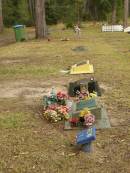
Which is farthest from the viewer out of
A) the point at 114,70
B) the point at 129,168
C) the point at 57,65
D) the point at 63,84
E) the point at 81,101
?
the point at 57,65

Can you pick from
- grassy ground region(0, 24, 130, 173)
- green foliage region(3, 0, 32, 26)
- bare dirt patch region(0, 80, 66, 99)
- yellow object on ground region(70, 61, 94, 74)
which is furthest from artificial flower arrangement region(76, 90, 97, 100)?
green foliage region(3, 0, 32, 26)

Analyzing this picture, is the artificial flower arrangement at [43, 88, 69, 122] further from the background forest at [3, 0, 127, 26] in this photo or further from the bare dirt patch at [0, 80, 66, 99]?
the background forest at [3, 0, 127, 26]

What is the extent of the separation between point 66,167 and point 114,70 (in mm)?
6833

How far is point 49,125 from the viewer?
724 cm

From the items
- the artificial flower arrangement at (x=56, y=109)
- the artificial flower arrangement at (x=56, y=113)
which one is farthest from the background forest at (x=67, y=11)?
the artificial flower arrangement at (x=56, y=113)

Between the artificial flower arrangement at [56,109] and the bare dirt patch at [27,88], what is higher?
the artificial flower arrangement at [56,109]

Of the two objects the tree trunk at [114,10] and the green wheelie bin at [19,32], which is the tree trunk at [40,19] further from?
the tree trunk at [114,10]

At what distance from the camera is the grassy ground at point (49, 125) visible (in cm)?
576

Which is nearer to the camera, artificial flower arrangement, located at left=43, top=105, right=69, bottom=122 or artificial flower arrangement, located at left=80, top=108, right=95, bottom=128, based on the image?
artificial flower arrangement, located at left=80, top=108, right=95, bottom=128

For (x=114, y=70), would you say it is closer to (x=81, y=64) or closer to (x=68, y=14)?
(x=81, y=64)

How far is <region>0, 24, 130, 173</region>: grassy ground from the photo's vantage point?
576 centimetres

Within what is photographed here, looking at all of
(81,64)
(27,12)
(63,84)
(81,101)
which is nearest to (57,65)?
(81,64)

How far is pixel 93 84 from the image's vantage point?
9180 mm

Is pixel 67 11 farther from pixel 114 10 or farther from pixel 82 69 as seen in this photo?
pixel 82 69
